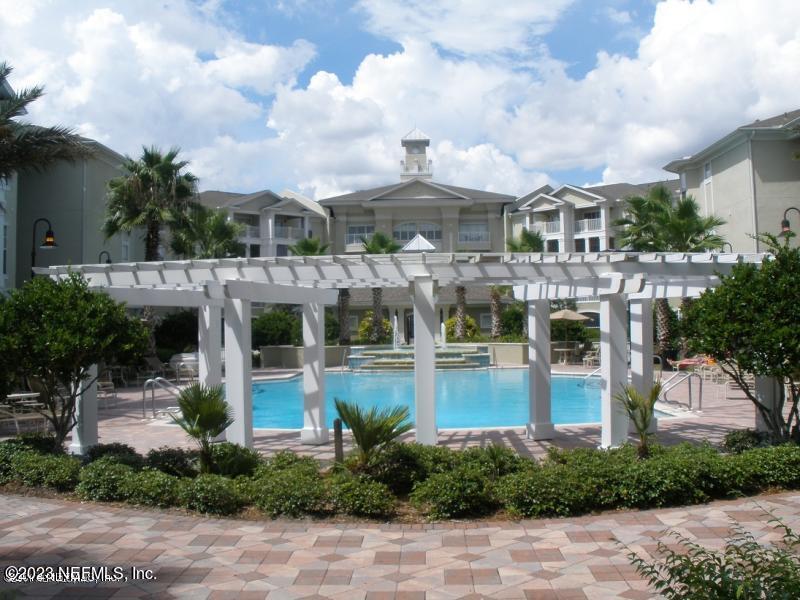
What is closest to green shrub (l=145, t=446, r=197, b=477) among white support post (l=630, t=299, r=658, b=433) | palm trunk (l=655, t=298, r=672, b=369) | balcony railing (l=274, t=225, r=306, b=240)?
white support post (l=630, t=299, r=658, b=433)

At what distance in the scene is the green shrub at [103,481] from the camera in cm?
805

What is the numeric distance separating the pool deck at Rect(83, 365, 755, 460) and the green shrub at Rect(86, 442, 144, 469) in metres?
1.95

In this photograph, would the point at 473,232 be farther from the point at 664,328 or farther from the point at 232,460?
the point at 232,460

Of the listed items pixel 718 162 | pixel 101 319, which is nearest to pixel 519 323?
pixel 718 162

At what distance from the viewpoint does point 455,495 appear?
23.9 feet

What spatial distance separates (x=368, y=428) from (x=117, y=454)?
363 centimetres

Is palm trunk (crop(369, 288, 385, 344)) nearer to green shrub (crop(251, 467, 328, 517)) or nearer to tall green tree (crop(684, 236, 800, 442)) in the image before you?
tall green tree (crop(684, 236, 800, 442))

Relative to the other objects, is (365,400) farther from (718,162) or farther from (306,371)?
(718,162)

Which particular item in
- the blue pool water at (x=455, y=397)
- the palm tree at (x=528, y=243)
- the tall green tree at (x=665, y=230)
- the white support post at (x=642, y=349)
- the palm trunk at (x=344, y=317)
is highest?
the palm tree at (x=528, y=243)

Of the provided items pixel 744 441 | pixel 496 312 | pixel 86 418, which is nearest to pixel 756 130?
pixel 496 312

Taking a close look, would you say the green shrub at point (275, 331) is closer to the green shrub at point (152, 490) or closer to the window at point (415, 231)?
the window at point (415, 231)

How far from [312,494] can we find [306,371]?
5289 mm

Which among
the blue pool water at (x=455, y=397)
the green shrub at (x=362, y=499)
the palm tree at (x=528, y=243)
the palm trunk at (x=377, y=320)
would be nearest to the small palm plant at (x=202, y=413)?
the green shrub at (x=362, y=499)

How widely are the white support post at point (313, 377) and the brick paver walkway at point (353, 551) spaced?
4.68m
